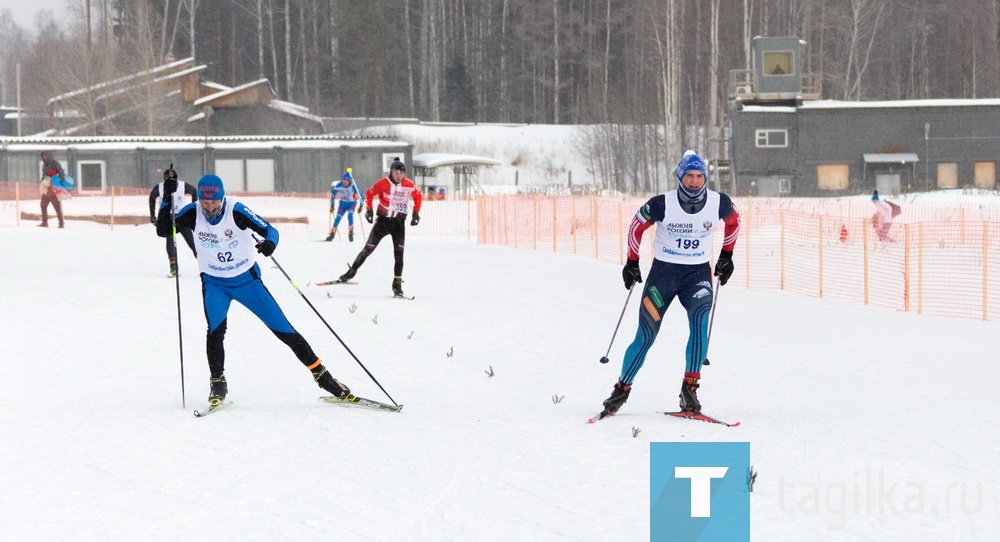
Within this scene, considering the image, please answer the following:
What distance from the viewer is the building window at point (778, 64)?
48647 millimetres

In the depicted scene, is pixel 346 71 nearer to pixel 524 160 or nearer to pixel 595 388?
pixel 524 160

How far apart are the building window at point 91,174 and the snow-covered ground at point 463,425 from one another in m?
33.0

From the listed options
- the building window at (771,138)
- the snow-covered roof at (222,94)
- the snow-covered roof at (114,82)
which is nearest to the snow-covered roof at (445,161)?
the building window at (771,138)

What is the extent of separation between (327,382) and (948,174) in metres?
48.2

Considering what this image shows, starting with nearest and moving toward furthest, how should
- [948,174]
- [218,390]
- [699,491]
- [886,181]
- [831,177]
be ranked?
[699,491], [218,390], [886,181], [948,174], [831,177]

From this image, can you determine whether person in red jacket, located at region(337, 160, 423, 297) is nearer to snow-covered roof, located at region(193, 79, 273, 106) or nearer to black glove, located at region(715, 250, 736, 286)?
black glove, located at region(715, 250, 736, 286)

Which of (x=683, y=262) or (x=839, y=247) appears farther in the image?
(x=839, y=247)

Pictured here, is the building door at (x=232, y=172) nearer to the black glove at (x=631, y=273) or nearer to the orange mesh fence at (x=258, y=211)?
the orange mesh fence at (x=258, y=211)

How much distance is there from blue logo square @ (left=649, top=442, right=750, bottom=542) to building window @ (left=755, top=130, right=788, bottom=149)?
145ft

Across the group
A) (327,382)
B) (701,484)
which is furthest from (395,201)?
(701,484)

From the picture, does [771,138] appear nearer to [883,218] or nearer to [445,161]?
[445,161]

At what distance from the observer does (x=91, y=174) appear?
45750 millimetres

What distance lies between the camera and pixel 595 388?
9.22 m

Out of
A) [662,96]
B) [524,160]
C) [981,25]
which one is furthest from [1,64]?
[981,25]
